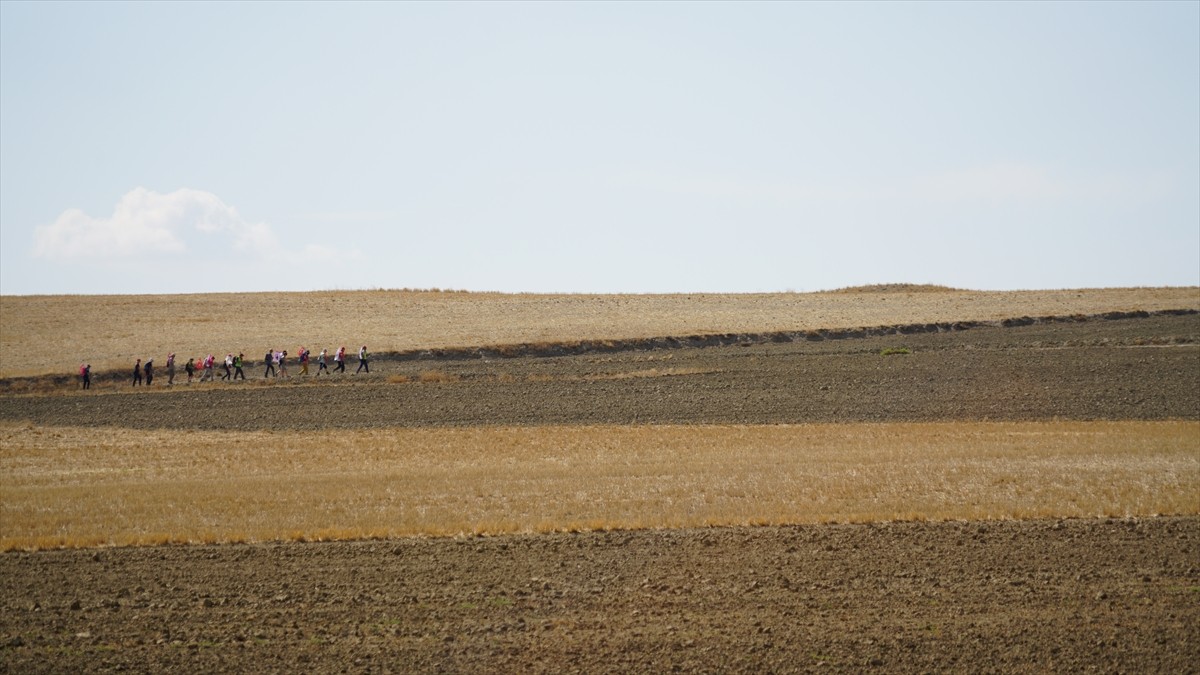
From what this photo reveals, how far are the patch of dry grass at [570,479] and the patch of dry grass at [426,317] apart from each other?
2277cm

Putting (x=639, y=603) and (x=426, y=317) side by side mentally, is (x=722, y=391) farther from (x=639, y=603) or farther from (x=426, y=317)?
(x=426, y=317)

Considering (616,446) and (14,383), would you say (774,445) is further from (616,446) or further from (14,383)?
(14,383)

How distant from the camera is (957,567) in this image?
15.0 m

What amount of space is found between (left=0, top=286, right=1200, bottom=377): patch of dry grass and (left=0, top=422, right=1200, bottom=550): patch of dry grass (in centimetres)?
2277

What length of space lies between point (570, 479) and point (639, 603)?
909 centimetres

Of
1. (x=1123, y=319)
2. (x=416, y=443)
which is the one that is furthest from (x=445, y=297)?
(x=416, y=443)

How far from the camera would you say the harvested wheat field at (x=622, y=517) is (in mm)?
12117

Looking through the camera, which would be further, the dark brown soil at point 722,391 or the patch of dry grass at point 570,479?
the dark brown soil at point 722,391

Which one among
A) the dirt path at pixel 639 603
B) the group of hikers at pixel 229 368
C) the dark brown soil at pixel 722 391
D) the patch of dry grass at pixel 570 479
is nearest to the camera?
the dirt path at pixel 639 603

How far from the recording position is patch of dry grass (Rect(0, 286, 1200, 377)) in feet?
179

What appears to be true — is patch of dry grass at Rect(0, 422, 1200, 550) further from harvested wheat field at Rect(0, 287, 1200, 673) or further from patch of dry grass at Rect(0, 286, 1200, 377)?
patch of dry grass at Rect(0, 286, 1200, 377)

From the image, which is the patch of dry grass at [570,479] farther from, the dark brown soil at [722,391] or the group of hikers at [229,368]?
the group of hikers at [229,368]

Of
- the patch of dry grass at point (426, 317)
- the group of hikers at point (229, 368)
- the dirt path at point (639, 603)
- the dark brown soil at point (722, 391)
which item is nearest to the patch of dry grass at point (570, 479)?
the dirt path at point (639, 603)

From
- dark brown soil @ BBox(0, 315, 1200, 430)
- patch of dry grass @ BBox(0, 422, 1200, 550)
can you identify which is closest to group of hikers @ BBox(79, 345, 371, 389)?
dark brown soil @ BBox(0, 315, 1200, 430)
